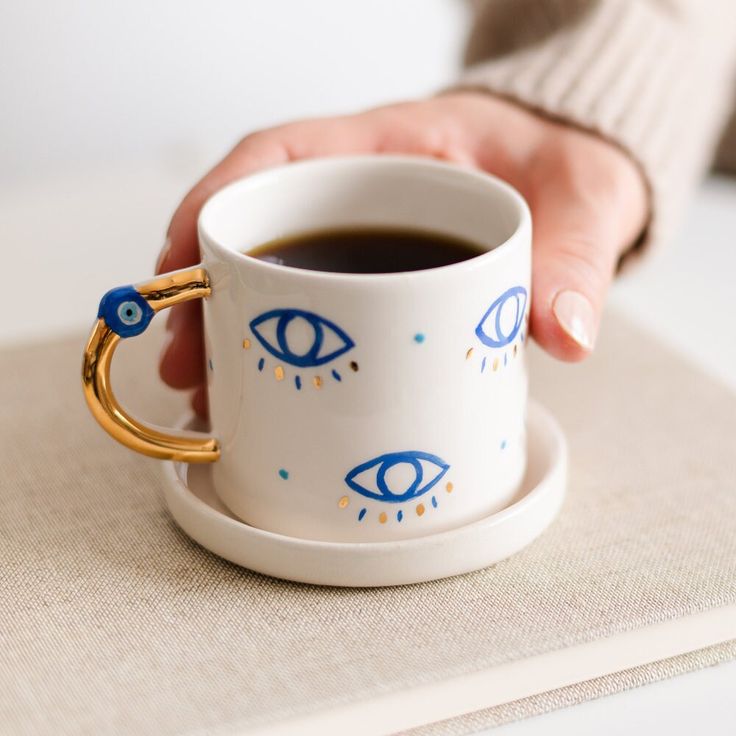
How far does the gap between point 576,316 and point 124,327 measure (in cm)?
22

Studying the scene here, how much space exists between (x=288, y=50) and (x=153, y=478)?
1.20m

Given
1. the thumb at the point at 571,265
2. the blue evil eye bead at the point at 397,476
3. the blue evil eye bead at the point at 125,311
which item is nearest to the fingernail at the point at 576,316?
the thumb at the point at 571,265

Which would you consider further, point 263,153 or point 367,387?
point 263,153

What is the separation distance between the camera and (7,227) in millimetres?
995

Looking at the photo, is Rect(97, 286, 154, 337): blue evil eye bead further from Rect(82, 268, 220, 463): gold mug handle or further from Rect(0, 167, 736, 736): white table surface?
Rect(0, 167, 736, 736): white table surface

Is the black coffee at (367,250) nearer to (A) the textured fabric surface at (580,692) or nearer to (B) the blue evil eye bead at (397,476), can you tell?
(B) the blue evil eye bead at (397,476)

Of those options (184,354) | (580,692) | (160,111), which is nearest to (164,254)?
(184,354)

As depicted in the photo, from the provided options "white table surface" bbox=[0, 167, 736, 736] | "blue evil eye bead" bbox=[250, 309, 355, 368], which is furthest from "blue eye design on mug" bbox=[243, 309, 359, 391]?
"white table surface" bbox=[0, 167, 736, 736]

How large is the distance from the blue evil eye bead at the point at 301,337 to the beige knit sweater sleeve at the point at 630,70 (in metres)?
0.34

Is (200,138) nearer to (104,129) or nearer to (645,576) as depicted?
(104,129)

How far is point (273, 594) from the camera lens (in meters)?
0.49

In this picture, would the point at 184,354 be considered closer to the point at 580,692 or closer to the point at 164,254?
the point at 164,254

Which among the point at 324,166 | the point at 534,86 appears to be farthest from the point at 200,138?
the point at 324,166

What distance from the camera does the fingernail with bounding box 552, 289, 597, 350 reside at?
0.53 m
